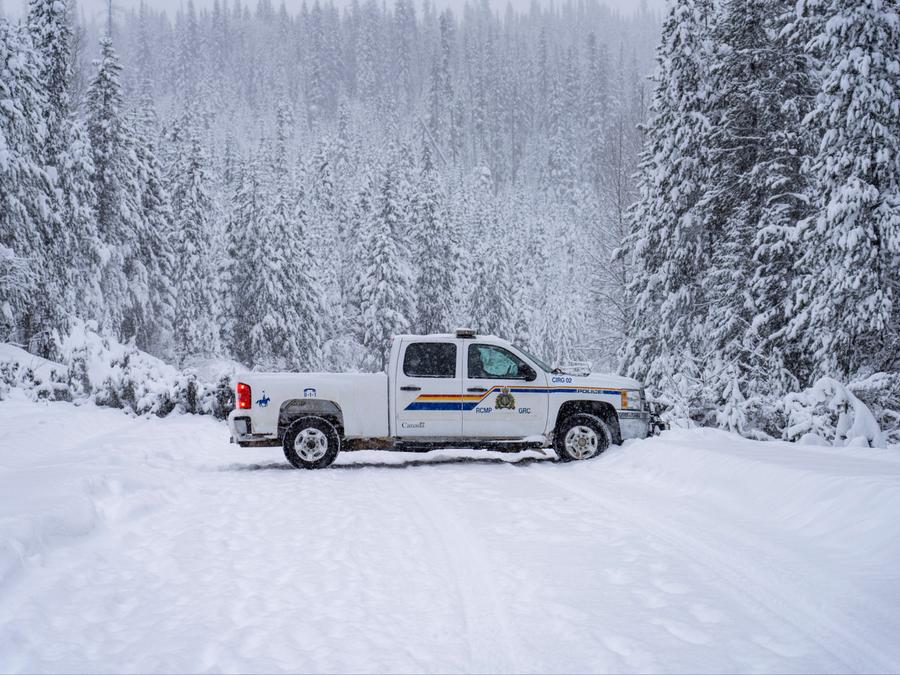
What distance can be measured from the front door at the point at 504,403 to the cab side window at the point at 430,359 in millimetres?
321

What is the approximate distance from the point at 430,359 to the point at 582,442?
114 inches

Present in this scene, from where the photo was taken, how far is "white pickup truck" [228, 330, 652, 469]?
10.8 meters

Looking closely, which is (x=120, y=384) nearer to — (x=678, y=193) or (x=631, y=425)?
(x=631, y=425)

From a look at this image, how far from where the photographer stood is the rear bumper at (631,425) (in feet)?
37.0

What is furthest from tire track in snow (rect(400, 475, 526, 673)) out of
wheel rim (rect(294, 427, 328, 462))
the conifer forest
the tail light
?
the conifer forest

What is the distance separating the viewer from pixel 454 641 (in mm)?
4059

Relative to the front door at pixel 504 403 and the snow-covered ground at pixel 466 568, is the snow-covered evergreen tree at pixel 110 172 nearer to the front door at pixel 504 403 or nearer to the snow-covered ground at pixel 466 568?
the snow-covered ground at pixel 466 568

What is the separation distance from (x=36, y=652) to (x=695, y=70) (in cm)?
2094

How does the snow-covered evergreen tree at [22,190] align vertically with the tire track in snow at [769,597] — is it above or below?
above

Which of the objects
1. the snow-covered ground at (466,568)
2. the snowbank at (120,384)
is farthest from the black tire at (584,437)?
the snowbank at (120,384)

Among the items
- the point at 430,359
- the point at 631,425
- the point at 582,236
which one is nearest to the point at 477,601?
the point at 430,359

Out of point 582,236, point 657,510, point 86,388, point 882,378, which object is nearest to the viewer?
point 657,510

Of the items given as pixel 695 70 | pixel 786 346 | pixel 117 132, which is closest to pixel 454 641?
pixel 786 346

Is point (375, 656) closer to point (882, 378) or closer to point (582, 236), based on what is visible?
point (882, 378)
